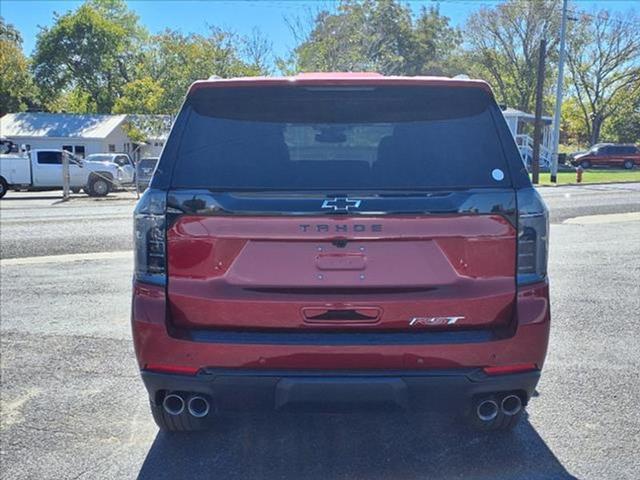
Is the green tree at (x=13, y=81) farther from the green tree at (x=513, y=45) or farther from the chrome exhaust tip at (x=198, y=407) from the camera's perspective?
the chrome exhaust tip at (x=198, y=407)

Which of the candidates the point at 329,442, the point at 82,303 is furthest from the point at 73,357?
the point at 329,442

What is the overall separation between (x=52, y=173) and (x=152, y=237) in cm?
2491

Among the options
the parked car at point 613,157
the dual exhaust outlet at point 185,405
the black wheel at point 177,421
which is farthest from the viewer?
the parked car at point 613,157

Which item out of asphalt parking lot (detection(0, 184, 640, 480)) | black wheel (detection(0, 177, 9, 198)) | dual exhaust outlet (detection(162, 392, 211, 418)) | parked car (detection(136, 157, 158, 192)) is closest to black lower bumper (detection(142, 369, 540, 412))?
dual exhaust outlet (detection(162, 392, 211, 418))

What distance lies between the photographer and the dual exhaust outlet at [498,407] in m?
3.01

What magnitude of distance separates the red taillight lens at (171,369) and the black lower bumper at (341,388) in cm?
2

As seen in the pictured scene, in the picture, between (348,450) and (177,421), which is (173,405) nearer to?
(177,421)

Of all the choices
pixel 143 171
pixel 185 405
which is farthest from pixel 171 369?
pixel 143 171

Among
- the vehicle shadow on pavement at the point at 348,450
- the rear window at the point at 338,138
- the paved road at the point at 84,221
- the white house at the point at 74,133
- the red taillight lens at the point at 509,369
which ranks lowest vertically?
the vehicle shadow on pavement at the point at 348,450

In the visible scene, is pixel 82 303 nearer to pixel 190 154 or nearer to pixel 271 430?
pixel 271 430

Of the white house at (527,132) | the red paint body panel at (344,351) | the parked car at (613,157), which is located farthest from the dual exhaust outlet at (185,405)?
the parked car at (613,157)

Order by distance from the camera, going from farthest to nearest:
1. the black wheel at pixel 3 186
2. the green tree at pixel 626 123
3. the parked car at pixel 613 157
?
the green tree at pixel 626 123
the parked car at pixel 613 157
the black wheel at pixel 3 186

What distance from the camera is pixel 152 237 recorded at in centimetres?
279

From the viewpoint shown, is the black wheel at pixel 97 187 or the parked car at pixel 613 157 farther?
the parked car at pixel 613 157
